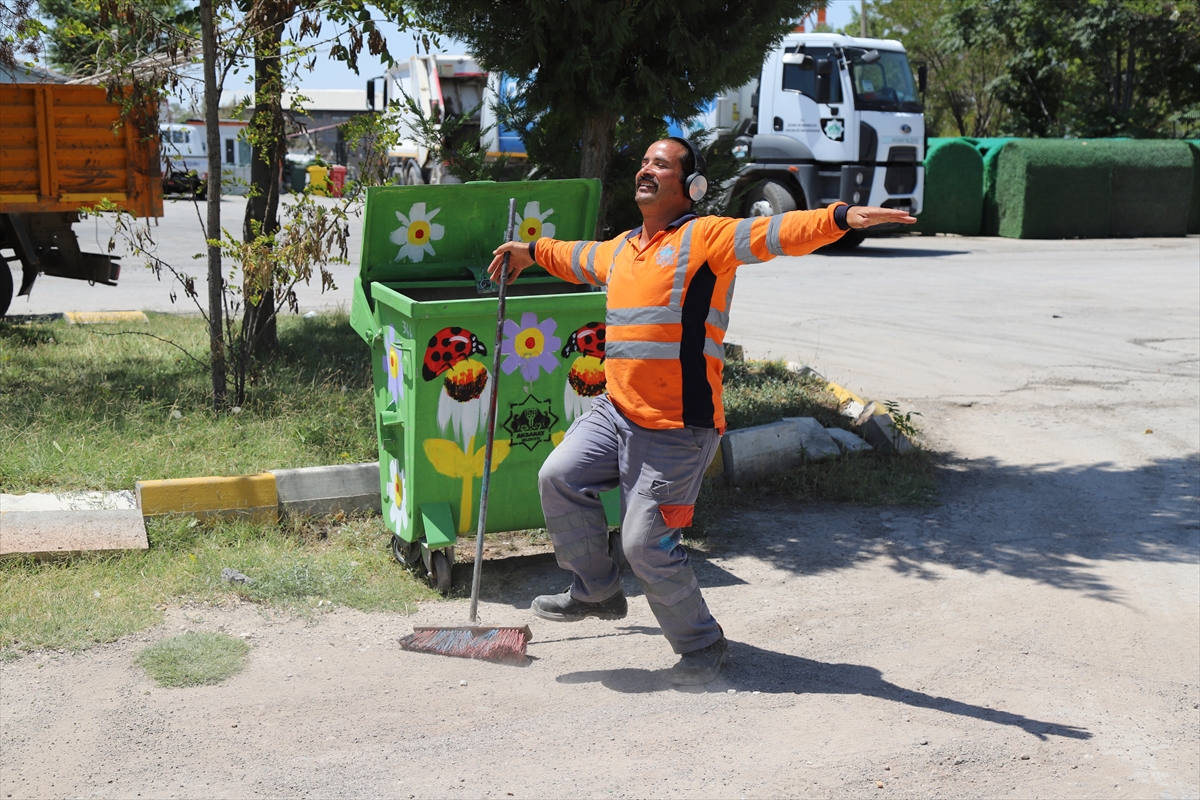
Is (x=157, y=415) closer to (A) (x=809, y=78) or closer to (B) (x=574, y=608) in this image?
(B) (x=574, y=608)

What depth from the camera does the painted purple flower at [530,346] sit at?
4.72m

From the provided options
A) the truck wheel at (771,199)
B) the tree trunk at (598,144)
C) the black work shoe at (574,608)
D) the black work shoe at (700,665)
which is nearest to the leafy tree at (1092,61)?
the truck wheel at (771,199)

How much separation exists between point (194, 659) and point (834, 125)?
48.0ft

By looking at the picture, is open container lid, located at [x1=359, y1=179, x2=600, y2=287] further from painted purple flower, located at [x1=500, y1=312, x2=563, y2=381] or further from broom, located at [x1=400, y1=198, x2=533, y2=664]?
broom, located at [x1=400, y1=198, x2=533, y2=664]

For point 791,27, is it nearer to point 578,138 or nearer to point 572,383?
point 578,138

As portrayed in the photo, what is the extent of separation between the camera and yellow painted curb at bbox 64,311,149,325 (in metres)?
9.91

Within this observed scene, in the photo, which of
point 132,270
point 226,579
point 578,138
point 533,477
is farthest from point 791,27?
point 132,270

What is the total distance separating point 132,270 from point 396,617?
11.4 m

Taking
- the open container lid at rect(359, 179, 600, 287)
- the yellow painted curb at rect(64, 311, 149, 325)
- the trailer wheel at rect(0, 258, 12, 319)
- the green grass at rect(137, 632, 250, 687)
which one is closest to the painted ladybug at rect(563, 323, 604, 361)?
the open container lid at rect(359, 179, 600, 287)

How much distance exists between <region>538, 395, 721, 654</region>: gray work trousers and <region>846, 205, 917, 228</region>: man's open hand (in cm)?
89

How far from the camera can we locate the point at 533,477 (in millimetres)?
4906

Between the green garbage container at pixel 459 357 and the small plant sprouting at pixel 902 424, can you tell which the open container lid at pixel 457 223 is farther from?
the small plant sprouting at pixel 902 424

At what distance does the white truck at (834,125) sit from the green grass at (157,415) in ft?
33.4

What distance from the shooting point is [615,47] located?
6.42 metres
